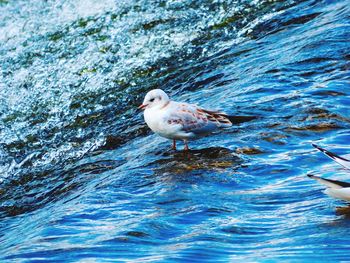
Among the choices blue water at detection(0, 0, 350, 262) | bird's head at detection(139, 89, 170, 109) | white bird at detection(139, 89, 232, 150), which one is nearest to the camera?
blue water at detection(0, 0, 350, 262)

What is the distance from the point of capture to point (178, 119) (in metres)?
8.82

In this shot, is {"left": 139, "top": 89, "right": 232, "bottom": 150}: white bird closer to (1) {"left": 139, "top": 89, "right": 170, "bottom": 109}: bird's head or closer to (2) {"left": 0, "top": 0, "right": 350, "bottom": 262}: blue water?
(1) {"left": 139, "top": 89, "right": 170, "bottom": 109}: bird's head

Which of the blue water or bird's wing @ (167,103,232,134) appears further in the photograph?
bird's wing @ (167,103,232,134)

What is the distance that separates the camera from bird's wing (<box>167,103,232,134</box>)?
8.81 m

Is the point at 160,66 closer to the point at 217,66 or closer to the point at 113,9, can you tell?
the point at 217,66

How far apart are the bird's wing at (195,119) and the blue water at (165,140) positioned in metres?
0.22

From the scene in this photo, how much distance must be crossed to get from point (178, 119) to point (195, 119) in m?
0.19

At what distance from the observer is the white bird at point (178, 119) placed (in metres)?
8.78

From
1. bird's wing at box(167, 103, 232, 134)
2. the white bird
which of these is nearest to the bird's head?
the white bird

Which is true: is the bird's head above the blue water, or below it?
above

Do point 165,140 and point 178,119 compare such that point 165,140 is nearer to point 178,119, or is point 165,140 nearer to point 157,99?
point 157,99

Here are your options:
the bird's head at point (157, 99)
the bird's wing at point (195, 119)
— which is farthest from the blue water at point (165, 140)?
the bird's head at point (157, 99)

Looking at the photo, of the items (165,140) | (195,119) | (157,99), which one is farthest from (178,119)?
(165,140)

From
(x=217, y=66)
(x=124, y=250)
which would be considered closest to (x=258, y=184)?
(x=124, y=250)
